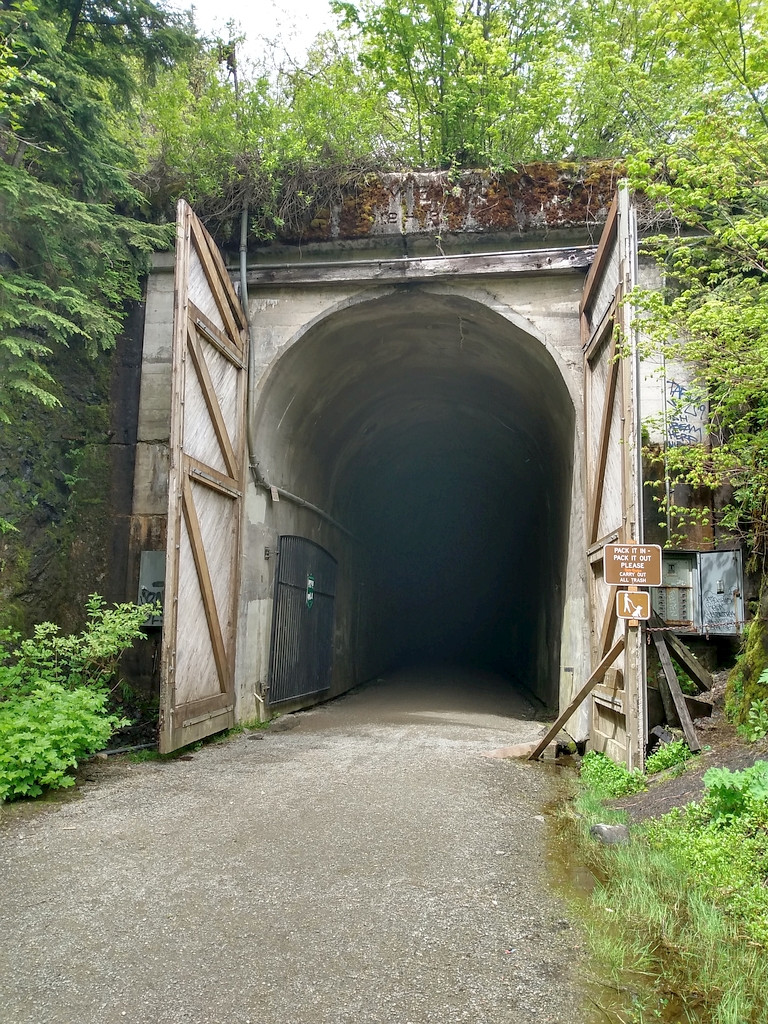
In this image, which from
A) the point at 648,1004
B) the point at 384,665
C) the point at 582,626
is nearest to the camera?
the point at 648,1004

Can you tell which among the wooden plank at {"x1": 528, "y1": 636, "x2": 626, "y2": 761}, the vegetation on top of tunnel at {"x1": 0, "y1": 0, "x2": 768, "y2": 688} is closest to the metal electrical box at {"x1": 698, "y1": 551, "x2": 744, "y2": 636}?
the vegetation on top of tunnel at {"x1": 0, "y1": 0, "x2": 768, "y2": 688}

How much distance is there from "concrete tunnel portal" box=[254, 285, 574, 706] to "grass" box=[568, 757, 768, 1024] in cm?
527

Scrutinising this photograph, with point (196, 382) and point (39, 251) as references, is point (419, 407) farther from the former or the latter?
point (39, 251)

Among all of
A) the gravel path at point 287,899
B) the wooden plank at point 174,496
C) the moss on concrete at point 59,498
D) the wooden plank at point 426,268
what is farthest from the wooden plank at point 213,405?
the gravel path at point 287,899

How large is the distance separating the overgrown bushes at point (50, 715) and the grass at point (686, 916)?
3699mm

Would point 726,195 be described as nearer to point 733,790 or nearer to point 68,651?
point 733,790

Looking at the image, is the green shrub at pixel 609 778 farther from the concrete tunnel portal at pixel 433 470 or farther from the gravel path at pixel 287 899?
the concrete tunnel portal at pixel 433 470

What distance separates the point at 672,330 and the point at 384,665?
45.1 feet

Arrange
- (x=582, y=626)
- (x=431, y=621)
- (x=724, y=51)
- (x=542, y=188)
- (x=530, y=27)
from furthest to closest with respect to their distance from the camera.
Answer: (x=431, y=621)
(x=530, y=27)
(x=542, y=188)
(x=582, y=626)
(x=724, y=51)

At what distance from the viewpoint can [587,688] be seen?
6.63 meters

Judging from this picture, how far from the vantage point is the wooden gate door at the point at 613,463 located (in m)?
5.95

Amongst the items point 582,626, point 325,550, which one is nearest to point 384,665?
point 325,550

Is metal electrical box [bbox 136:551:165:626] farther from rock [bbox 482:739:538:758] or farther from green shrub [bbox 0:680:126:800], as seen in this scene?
rock [bbox 482:739:538:758]

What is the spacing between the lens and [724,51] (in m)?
5.28
